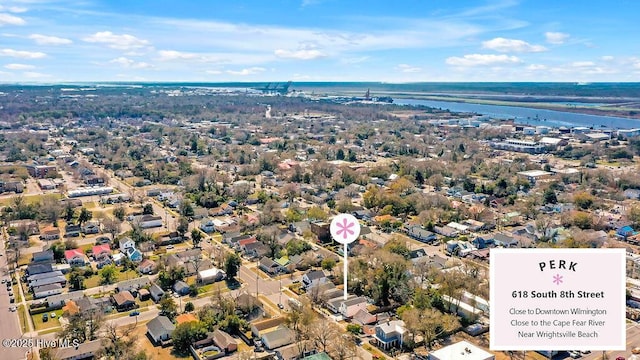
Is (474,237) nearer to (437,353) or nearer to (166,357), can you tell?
(437,353)

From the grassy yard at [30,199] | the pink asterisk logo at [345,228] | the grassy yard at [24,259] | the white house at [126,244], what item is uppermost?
the pink asterisk logo at [345,228]

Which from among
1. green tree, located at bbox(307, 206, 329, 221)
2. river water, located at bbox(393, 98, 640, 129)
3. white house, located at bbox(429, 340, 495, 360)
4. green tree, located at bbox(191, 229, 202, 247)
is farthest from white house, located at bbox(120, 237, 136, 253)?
river water, located at bbox(393, 98, 640, 129)

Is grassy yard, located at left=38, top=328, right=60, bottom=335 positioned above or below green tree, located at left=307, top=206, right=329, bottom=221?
below

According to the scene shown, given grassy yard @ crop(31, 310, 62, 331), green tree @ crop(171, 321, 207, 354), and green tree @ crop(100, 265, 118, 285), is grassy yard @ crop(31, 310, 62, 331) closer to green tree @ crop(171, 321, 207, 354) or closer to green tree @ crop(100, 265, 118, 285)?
green tree @ crop(100, 265, 118, 285)

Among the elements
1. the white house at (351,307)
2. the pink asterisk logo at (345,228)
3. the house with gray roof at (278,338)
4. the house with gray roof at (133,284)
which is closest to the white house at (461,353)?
the white house at (351,307)

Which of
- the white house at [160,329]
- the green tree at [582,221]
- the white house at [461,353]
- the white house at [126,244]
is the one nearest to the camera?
the white house at [461,353]

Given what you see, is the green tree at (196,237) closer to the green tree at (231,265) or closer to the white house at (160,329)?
the green tree at (231,265)
